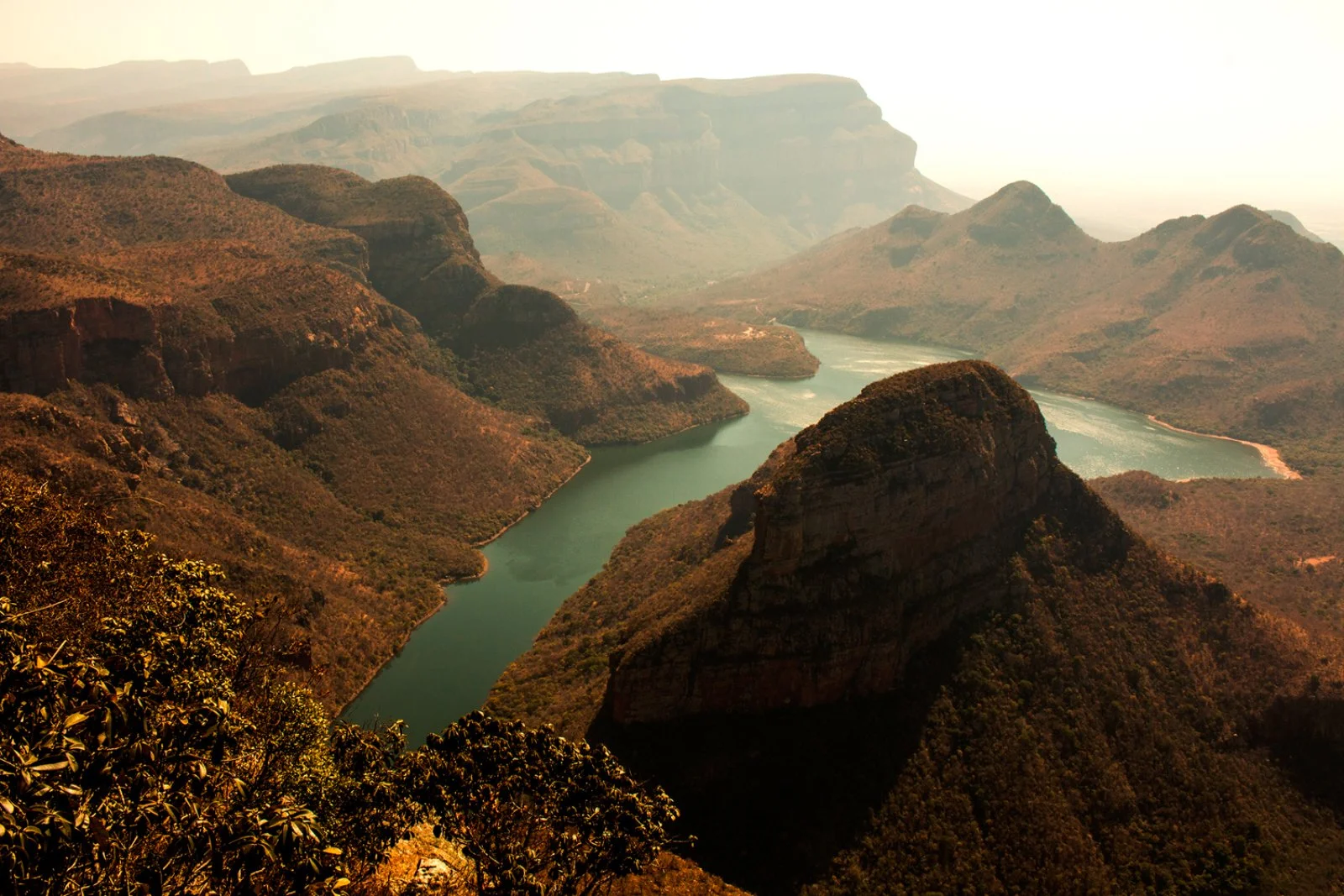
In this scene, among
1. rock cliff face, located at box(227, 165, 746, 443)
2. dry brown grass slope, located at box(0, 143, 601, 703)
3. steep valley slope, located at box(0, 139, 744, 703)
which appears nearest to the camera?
dry brown grass slope, located at box(0, 143, 601, 703)

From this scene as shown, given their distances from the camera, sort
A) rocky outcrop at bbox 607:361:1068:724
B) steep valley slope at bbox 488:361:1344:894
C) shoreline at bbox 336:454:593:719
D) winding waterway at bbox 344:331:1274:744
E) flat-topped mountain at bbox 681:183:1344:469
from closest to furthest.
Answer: steep valley slope at bbox 488:361:1344:894 → rocky outcrop at bbox 607:361:1068:724 → shoreline at bbox 336:454:593:719 → winding waterway at bbox 344:331:1274:744 → flat-topped mountain at bbox 681:183:1344:469

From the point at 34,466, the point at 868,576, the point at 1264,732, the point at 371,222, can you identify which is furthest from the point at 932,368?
the point at 371,222

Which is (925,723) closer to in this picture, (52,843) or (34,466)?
(52,843)

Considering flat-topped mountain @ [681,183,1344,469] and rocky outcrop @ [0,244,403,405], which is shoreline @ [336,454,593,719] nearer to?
rocky outcrop @ [0,244,403,405]

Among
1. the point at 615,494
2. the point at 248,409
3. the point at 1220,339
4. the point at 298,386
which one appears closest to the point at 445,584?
the point at 248,409

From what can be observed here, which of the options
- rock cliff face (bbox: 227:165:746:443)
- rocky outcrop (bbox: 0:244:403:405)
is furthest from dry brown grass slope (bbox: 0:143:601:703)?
rock cliff face (bbox: 227:165:746:443)

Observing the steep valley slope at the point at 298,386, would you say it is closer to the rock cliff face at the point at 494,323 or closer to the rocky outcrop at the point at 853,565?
the rock cliff face at the point at 494,323

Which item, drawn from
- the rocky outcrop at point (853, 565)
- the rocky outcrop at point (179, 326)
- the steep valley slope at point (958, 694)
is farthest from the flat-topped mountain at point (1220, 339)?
the rocky outcrop at point (179, 326)
